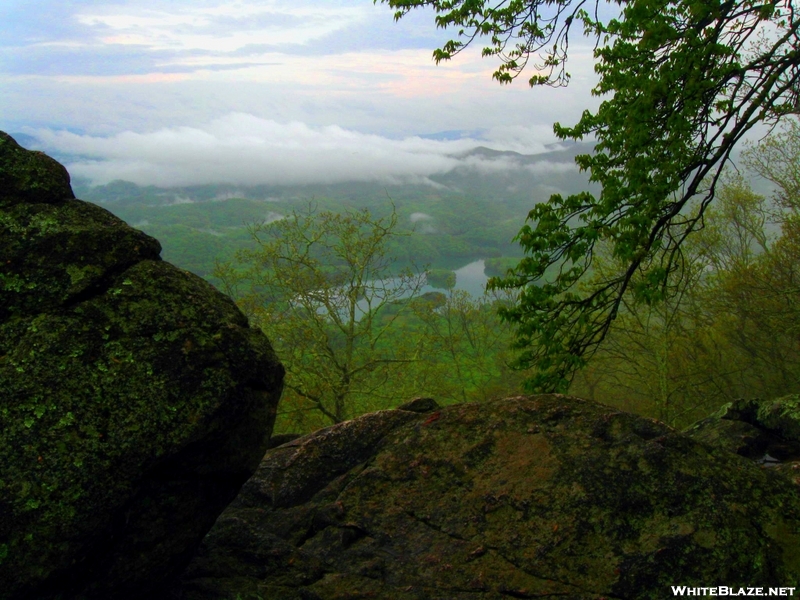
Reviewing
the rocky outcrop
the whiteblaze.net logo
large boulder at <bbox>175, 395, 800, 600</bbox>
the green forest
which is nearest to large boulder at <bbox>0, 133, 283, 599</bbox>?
large boulder at <bbox>175, 395, 800, 600</bbox>

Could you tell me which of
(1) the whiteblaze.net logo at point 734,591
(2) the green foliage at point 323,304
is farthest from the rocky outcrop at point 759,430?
(2) the green foliage at point 323,304

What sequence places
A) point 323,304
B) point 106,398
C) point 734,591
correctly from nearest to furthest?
point 106,398 < point 734,591 < point 323,304

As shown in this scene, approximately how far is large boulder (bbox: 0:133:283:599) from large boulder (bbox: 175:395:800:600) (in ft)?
2.96

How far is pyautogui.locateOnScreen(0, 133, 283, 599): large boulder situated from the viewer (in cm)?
397

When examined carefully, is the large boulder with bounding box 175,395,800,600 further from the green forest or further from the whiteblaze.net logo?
the green forest

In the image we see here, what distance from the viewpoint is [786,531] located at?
5121 millimetres

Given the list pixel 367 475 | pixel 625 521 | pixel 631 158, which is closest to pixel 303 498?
pixel 367 475

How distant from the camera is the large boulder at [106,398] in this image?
3969mm

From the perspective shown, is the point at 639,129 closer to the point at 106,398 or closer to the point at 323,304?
the point at 106,398

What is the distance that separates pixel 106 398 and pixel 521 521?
12.7ft

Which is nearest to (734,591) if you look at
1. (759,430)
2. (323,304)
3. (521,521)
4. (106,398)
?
(521,521)

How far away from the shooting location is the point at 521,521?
567 cm

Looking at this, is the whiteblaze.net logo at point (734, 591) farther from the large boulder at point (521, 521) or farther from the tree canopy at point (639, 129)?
the tree canopy at point (639, 129)

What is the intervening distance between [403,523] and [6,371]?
380 centimetres
